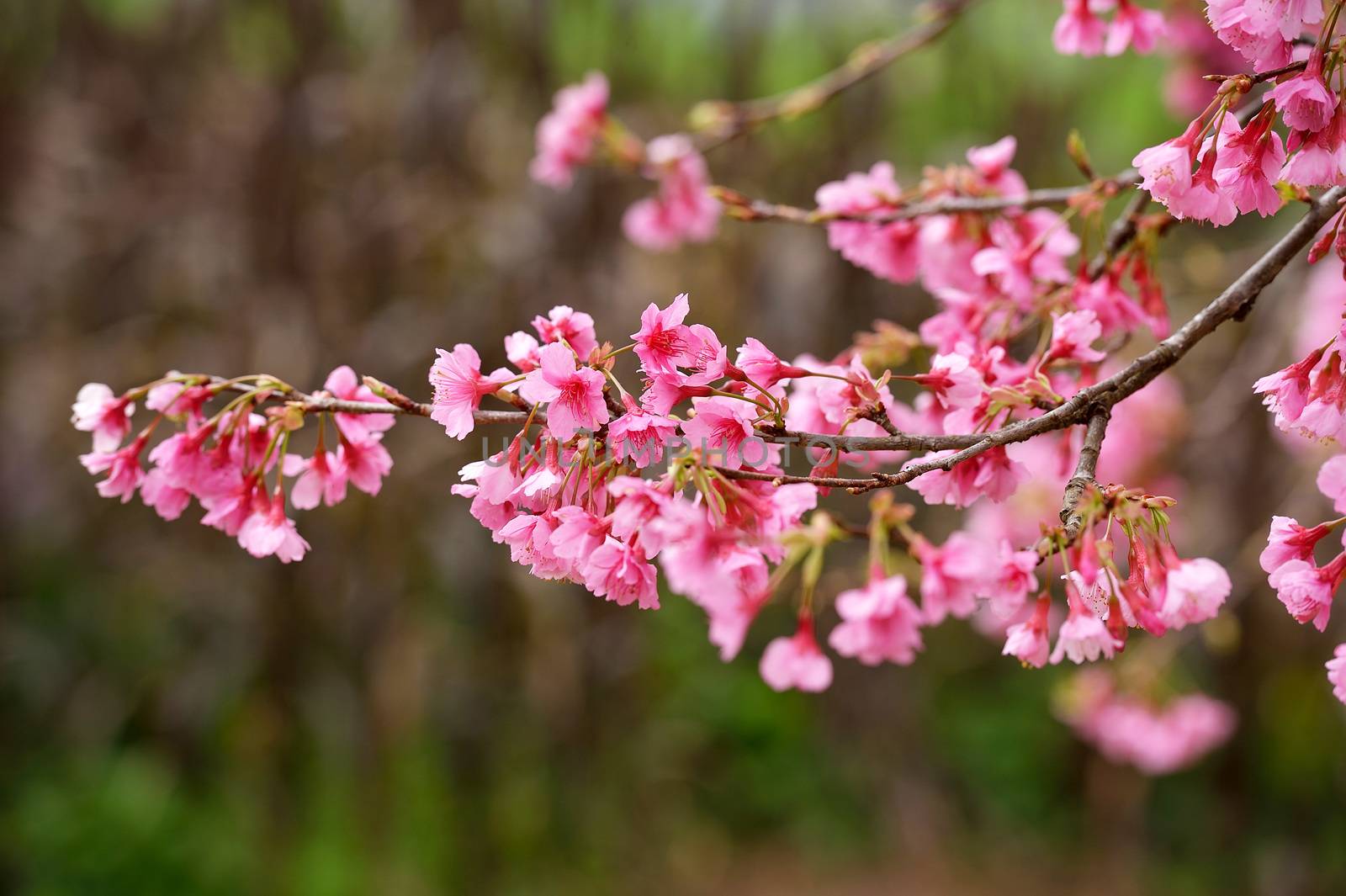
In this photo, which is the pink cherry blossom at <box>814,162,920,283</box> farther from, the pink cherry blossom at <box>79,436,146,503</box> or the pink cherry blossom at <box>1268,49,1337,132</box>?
the pink cherry blossom at <box>79,436,146,503</box>

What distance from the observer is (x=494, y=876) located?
2.39m

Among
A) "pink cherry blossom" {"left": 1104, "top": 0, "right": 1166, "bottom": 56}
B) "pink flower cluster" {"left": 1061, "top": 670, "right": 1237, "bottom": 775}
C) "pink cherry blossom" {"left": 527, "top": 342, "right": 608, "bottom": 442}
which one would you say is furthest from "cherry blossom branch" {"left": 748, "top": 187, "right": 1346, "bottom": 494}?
"pink flower cluster" {"left": 1061, "top": 670, "right": 1237, "bottom": 775}

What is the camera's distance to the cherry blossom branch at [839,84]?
3.53 ft

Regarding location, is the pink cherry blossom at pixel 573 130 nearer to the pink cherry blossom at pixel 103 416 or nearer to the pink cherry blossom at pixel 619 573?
the pink cherry blossom at pixel 103 416

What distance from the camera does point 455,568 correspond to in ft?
8.45

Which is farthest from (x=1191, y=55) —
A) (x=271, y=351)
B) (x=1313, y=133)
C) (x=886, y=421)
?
(x=271, y=351)

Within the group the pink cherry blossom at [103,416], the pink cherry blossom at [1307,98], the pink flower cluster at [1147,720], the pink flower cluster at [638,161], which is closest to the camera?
the pink cherry blossom at [1307,98]

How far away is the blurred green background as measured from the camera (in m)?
2.46

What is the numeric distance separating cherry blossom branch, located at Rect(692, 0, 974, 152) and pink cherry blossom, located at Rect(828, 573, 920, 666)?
653 mm

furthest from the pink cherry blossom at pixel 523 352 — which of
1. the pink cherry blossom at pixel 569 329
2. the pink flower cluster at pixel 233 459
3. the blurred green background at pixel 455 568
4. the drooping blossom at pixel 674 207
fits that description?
the blurred green background at pixel 455 568

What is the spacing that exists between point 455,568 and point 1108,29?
2.04 m

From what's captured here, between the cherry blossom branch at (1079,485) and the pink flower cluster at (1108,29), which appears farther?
the pink flower cluster at (1108,29)

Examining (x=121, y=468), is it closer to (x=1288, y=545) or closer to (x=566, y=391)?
(x=566, y=391)

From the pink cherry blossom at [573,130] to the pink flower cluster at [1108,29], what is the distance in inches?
23.6
